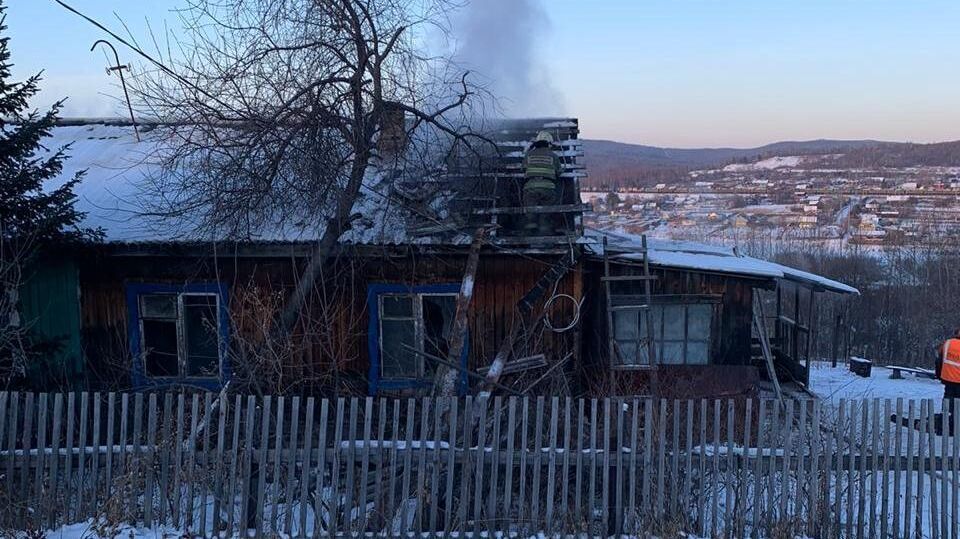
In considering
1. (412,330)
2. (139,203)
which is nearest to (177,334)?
(139,203)

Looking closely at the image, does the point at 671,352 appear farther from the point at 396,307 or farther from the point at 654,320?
the point at 396,307

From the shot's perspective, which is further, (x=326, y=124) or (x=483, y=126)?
(x=483, y=126)

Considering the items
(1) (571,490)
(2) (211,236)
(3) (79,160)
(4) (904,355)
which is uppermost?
(3) (79,160)

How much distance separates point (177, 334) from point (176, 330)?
63mm

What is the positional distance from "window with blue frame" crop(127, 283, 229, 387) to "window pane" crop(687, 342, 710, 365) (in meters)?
6.42

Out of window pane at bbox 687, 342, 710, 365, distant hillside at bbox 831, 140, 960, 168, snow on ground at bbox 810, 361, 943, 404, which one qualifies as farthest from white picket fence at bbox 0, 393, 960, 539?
distant hillside at bbox 831, 140, 960, 168

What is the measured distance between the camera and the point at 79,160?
13000 mm

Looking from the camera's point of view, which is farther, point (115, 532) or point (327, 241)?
point (327, 241)

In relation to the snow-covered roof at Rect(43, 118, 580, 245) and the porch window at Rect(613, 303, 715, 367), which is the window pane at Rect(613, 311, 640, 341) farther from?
the snow-covered roof at Rect(43, 118, 580, 245)

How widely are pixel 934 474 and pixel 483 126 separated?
6266 mm

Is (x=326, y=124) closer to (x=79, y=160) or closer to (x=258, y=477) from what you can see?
(x=258, y=477)

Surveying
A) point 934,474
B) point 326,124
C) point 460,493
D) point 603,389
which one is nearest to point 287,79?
point 326,124

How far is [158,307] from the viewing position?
1071cm

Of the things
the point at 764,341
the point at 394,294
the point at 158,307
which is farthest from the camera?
the point at 764,341
